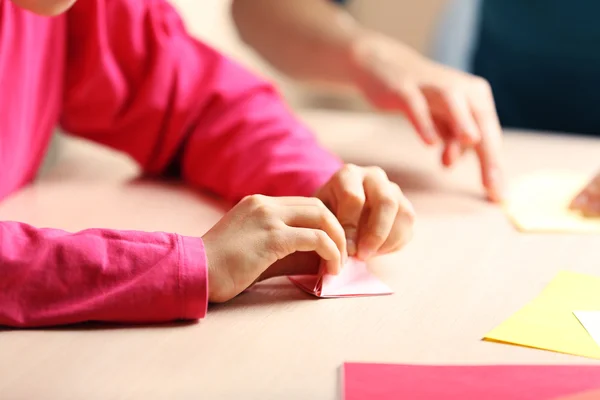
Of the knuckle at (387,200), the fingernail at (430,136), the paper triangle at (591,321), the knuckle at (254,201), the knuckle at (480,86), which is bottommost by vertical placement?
the fingernail at (430,136)

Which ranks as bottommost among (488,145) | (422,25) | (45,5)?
(422,25)

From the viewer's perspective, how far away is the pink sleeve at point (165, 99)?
0.77 metres

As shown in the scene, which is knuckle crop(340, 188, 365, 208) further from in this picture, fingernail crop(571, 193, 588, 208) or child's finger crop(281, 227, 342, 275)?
fingernail crop(571, 193, 588, 208)

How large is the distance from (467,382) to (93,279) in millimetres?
233

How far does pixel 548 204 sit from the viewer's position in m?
0.77

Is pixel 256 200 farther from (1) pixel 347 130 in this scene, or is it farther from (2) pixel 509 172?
(1) pixel 347 130

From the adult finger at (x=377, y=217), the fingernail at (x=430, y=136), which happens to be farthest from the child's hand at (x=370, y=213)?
Answer: the fingernail at (x=430, y=136)

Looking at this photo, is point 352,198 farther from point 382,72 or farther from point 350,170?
point 382,72

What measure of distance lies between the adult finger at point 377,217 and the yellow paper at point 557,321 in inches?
4.4

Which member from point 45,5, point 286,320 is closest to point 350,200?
point 286,320

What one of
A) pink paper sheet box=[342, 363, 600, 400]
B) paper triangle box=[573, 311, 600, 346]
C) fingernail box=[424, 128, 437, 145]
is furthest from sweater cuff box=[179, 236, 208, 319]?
fingernail box=[424, 128, 437, 145]

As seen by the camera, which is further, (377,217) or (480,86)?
(480,86)

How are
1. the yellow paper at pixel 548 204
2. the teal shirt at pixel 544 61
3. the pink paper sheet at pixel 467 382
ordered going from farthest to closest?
the teal shirt at pixel 544 61 < the yellow paper at pixel 548 204 < the pink paper sheet at pixel 467 382

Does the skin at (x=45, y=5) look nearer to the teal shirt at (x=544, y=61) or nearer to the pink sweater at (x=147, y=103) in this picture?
the pink sweater at (x=147, y=103)
